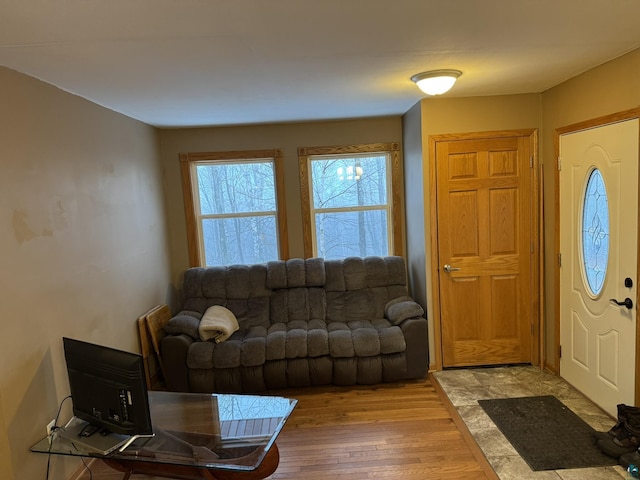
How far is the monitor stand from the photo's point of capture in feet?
6.72

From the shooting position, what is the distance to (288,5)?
166cm

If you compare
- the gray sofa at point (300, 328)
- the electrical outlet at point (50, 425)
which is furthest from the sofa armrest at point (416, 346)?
the electrical outlet at point (50, 425)

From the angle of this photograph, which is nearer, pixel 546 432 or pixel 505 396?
pixel 546 432

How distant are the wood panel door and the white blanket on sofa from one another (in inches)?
75.2

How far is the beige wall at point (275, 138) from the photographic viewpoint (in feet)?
14.5

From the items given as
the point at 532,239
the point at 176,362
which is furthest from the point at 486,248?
the point at 176,362

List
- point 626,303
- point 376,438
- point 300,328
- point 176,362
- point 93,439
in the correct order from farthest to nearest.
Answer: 1. point 300,328
2. point 176,362
3. point 376,438
4. point 626,303
5. point 93,439

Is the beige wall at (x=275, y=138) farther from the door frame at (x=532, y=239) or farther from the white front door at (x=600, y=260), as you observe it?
the white front door at (x=600, y=260)

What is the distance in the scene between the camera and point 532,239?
145 inches

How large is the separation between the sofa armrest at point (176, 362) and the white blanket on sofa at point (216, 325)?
0.17 m

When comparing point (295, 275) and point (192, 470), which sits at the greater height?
point (295, 275)

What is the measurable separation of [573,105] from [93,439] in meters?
3.78

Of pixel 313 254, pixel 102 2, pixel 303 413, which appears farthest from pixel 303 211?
pixel 102 2

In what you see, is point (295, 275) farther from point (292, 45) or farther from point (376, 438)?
point (292, 45)
